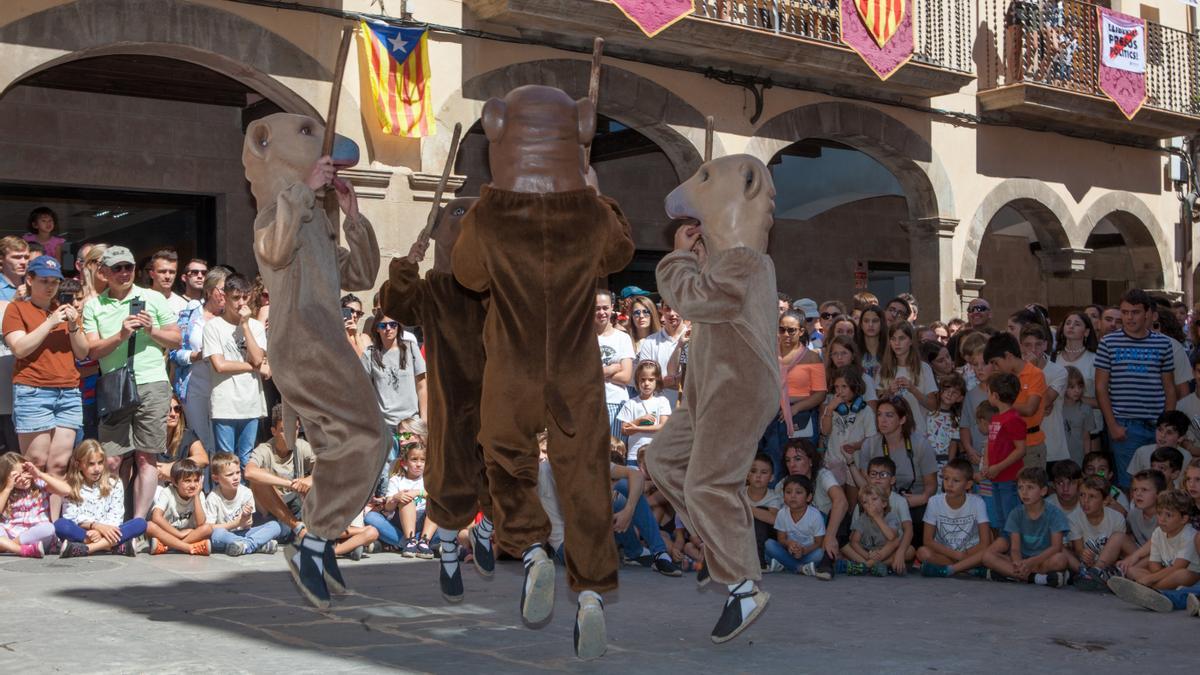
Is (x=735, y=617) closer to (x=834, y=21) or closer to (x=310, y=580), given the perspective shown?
(x=310, y=580)

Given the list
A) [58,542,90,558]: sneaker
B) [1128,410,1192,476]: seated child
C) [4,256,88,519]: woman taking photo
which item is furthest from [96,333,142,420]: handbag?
[1128,410,1192,476]: seated child

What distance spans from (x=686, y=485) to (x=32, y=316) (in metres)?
4.31

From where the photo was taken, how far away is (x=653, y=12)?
39.3ft

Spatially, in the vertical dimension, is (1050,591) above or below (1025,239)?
below

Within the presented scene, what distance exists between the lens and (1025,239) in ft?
68.2

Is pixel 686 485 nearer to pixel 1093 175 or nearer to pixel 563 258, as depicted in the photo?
pixel 563 258

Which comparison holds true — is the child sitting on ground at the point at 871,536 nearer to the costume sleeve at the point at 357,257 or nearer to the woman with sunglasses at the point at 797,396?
the woman with sunglasses at the point at 797,396

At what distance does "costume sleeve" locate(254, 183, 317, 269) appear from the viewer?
4871 mm

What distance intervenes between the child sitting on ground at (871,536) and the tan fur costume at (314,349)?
3.48 m

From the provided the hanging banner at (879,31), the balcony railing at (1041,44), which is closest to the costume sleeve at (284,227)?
the hanging banner at (879,31)

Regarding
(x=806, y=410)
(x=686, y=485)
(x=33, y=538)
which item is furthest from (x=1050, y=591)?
(x=33, y=538)

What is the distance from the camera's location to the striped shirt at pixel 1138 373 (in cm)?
815

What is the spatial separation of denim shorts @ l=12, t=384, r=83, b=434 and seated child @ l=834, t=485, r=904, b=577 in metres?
4.44

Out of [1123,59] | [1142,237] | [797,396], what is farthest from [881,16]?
[797,396]
